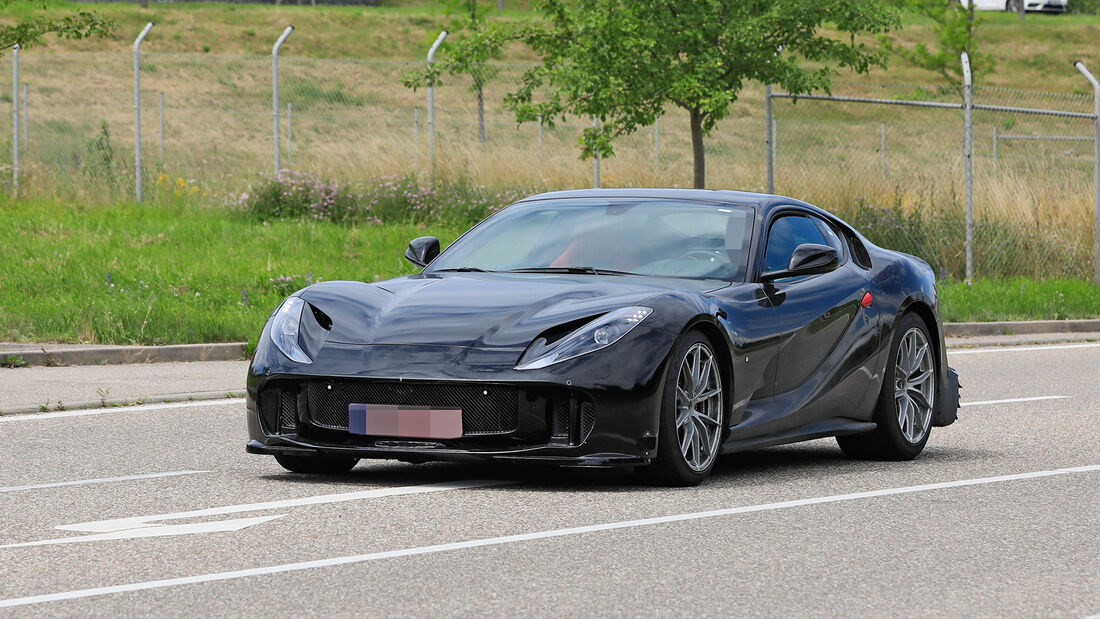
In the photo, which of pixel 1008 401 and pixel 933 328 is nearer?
pixel 933 328

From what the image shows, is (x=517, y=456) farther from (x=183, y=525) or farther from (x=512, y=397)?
(x=183, y=525)

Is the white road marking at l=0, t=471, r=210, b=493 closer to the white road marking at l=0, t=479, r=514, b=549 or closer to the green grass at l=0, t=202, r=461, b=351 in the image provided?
the white road marking at l=0, t=479, r=514, b=549

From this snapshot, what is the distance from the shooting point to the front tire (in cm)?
757

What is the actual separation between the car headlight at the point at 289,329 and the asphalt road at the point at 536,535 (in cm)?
59

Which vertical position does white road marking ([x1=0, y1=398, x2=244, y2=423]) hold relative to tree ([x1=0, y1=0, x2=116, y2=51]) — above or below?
below

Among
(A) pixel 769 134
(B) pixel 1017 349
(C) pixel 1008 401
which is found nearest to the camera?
(C) pixel 1008 401

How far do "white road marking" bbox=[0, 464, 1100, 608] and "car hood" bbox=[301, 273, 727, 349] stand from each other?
0.99 meters

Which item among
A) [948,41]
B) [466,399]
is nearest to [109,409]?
[466,399]

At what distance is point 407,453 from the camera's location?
7398 millimetres

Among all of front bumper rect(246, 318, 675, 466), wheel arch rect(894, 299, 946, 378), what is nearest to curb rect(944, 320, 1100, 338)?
wheel arch rect(894, 299, 946, 378)

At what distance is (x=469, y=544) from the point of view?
6324 mm

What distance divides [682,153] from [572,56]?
8.70 m

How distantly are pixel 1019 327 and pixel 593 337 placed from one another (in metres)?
12.5

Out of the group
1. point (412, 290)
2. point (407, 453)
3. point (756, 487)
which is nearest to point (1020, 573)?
point (756, 487)
